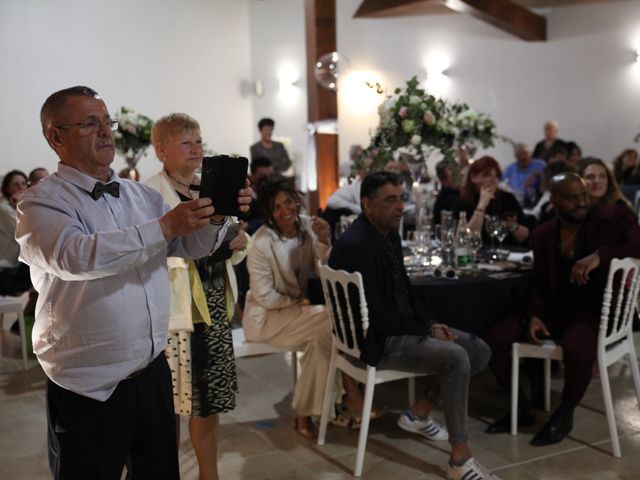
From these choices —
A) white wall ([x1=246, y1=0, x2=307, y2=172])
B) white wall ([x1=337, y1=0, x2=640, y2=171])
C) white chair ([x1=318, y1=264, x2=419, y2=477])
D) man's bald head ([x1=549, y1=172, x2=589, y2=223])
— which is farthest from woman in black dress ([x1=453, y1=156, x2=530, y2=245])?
white wall ([x1=246, y1=0, x2=307, y2=172])

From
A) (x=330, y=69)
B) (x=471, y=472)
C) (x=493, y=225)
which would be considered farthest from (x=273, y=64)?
(x=471, y=472)

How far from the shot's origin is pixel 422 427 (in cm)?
351

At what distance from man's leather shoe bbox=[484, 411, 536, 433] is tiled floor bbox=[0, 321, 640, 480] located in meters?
0.05

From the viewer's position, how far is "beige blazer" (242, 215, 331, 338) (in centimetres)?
362

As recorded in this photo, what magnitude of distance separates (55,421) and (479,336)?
235 cm

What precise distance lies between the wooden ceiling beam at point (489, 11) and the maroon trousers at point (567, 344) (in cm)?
608

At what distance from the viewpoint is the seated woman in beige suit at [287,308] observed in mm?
3615

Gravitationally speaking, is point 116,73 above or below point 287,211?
above

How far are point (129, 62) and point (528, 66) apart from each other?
17.8ft

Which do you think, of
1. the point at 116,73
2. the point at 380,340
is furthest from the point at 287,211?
the point at 116,73

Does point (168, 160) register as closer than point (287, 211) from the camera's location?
Yes

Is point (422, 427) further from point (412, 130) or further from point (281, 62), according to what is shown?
point (281, 62)

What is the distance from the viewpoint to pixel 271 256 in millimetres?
3646

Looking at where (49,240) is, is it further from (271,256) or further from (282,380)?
(282,380)
